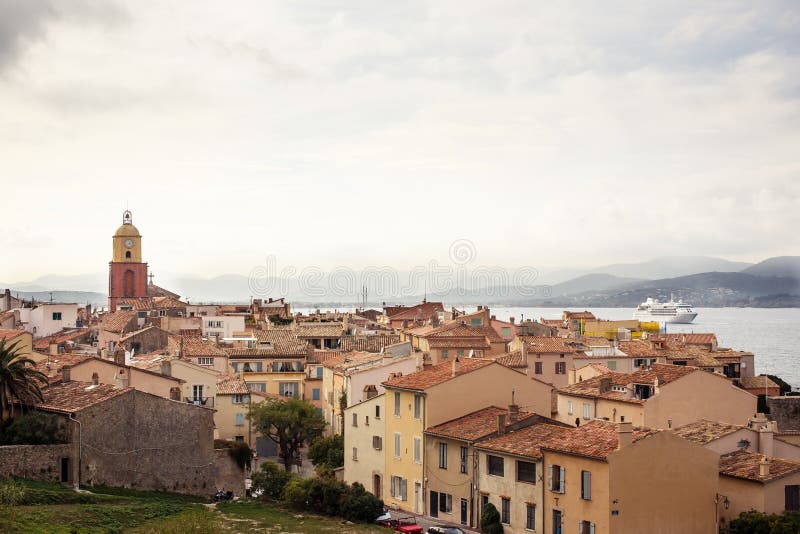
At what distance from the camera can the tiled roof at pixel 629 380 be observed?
50.1m

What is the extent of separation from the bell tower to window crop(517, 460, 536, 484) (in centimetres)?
10425

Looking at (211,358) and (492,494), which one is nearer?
(492,494)

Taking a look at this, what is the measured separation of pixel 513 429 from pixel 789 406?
2287cm

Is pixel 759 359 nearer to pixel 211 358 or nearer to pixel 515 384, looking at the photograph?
pixel 211 358

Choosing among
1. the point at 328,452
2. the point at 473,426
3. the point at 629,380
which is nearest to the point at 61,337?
the point at 328,452

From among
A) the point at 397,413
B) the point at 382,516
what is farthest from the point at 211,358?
the point at 382,516

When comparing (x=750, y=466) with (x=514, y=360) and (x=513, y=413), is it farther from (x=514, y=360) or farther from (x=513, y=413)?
(x=514, y=360)

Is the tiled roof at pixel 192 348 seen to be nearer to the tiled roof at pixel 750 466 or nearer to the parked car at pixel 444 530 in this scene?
the parked car at pixel 444 530

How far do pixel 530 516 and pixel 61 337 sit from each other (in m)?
66.1

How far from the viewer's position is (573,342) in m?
82.9

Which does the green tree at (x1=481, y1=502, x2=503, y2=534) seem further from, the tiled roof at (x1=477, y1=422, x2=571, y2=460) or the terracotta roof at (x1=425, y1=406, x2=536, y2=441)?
the terracotta roof at (x1=425, y1=406, x2=536, y2=441)

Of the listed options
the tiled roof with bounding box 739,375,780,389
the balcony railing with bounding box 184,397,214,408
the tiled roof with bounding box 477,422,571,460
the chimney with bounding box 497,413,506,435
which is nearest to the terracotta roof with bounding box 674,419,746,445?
the tiled roof with bounding box 477,422,571,460

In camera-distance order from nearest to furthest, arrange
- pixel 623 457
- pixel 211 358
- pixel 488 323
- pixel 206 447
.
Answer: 1. pixel 623 457
2. pixel 206 447
3. pixel 211 358
4. pixel 488 323

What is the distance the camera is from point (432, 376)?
49312 mm
